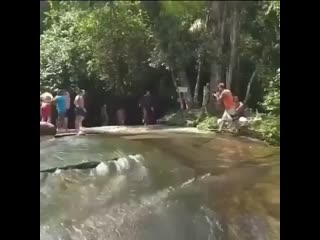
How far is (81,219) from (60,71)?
292 mm

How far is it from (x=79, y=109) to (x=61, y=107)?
0.04 m

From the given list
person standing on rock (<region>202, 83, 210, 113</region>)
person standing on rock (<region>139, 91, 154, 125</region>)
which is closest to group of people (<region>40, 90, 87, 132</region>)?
person standing on rock (<region>139, 91, 154, 125</region>)

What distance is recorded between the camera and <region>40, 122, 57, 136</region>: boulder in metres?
0.90

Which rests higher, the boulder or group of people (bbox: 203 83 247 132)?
group of people (bbox: 203 83 247 132)

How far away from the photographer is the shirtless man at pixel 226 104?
3.13ft

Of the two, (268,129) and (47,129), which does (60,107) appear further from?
(268,129)

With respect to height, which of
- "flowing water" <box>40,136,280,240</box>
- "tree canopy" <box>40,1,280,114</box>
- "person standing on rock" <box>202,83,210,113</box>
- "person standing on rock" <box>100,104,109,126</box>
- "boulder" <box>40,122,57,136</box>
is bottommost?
"flowing water" <box>40,136,280,240</box>

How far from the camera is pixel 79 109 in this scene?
3.09 feet

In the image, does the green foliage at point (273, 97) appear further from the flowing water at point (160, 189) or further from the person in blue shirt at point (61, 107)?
the person in blue shirt at point (61, 107)

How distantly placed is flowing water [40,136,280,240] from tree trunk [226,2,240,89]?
125mm

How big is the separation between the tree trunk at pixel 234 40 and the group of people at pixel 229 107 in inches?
0.7

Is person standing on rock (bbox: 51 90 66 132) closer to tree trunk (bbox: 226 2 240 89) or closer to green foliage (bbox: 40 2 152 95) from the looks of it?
green foliage (bbox: 40 2 152 95)

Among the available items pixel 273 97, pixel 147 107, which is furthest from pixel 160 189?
pixel 273 97
